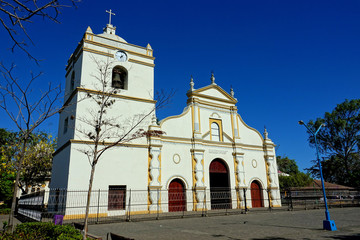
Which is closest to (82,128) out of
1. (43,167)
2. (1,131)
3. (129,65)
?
(129,65)

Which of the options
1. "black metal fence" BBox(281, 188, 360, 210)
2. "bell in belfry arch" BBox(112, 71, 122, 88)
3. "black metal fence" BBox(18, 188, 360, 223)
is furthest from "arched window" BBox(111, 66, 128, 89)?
"black metal fence" BBox(281, 188, 360, 210)

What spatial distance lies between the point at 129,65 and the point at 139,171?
7.95m

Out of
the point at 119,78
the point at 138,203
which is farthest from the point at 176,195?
the point at 119,78

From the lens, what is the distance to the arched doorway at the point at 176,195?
19.0m

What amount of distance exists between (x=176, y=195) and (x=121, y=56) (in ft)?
36.9

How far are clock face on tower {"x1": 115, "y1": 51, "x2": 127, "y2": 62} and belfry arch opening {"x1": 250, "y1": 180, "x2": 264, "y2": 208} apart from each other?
15360 millimetres

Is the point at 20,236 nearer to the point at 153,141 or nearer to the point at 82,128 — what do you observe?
the point at 82,128

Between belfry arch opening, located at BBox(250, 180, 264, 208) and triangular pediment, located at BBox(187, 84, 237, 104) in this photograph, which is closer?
triangular pediment, located at BBox(187, 84, 237, 104)

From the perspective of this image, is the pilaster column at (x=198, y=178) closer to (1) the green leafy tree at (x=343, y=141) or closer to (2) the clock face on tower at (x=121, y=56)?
(2) the clock face on tower at (x=121, y=56)

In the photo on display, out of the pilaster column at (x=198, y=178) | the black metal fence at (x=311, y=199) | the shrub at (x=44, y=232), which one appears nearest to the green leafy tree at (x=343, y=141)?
the black metal fence at (x=311, y=199)

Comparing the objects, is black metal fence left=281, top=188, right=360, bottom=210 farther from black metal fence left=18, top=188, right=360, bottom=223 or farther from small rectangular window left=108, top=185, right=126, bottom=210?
small rectangular window left=108, top=185, right=126, bottom=210

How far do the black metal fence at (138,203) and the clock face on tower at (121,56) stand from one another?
9.46 meters

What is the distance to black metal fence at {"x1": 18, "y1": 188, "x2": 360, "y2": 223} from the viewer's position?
48.0 ft

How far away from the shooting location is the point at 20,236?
23.5 ft
